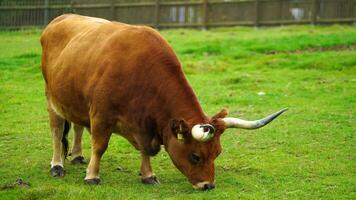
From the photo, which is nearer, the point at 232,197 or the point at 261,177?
the point at 232,197

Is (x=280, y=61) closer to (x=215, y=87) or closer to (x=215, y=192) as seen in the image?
(x=215, y=87)

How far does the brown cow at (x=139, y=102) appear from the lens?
7.12 m

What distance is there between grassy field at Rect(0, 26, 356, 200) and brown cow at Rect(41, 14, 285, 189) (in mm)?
367

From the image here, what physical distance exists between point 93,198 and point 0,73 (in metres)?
11.0

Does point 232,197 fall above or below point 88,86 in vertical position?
below

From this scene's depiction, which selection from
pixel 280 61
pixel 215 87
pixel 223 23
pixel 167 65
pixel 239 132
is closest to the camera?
pixel 167 65

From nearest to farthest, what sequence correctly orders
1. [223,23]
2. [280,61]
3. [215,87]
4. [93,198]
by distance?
[93,198] < [215,87] < [280,61] < [223,23]

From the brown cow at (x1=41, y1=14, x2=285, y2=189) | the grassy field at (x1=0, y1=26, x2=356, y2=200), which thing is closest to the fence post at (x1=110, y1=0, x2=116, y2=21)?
the grassy field at (x1=0, y1=26, x2=356, y2=200)

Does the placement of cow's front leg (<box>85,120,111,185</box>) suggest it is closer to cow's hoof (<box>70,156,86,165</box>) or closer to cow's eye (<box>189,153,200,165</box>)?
cow's eye (<box>189,153,200,165</box>)

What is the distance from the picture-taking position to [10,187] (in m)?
7.24

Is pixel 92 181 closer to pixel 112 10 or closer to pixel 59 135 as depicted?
pixel 59 135

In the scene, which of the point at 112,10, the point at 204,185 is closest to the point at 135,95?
the point at 204,185

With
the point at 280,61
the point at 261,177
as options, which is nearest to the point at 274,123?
the point at 261,177

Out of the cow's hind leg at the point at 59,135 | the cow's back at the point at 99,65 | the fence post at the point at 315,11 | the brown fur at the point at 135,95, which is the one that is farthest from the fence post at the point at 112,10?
the brown fur at the point at 135,95
